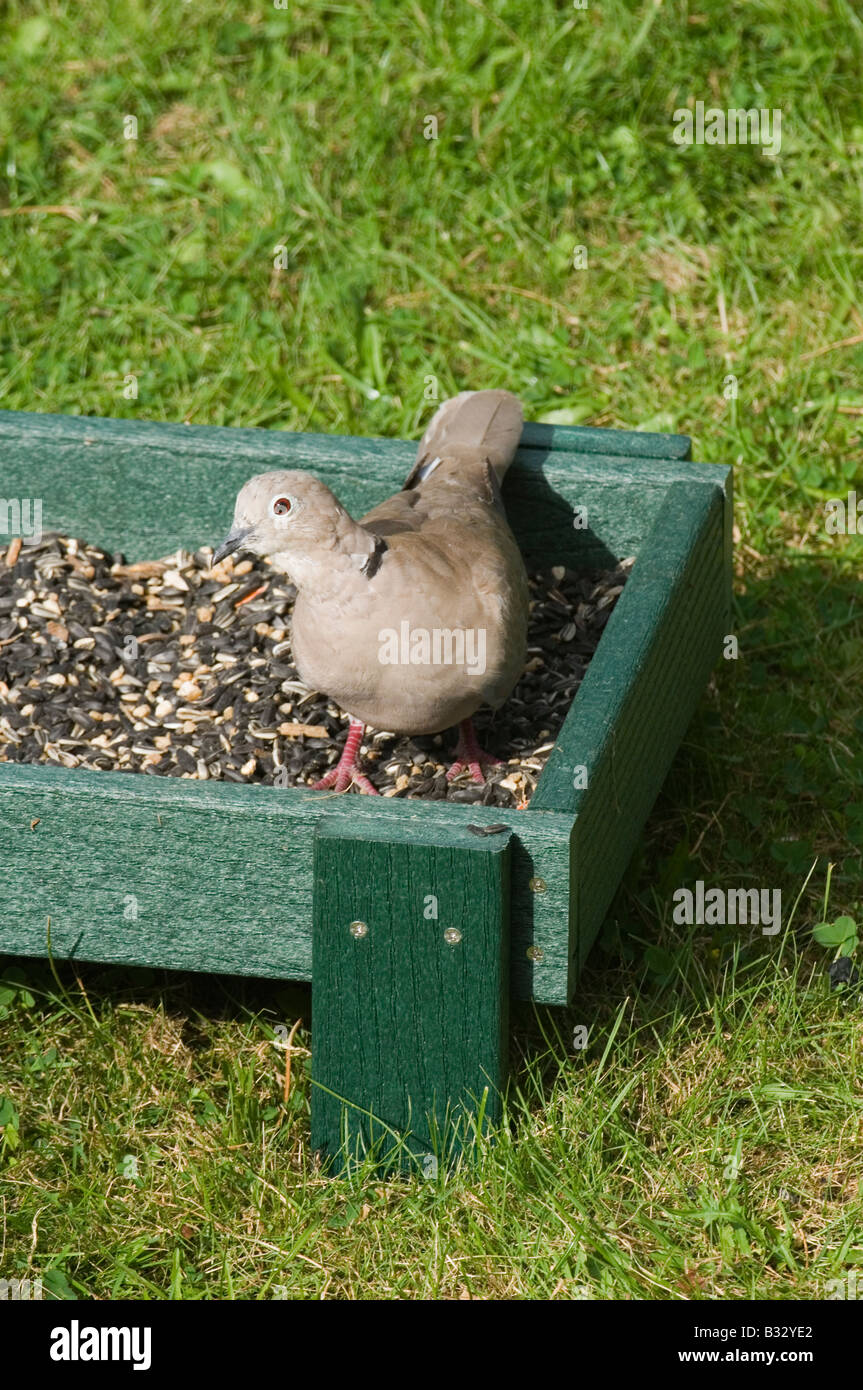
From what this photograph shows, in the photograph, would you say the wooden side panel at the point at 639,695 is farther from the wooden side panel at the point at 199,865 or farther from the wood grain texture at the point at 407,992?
the wood grain texture at the point at 407,992

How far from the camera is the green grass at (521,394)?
3215 mm

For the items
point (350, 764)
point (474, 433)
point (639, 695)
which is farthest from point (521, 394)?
point (639, 695)

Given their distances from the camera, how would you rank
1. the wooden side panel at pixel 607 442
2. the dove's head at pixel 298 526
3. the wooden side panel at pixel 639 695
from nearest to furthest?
1. the wooden side panel at pixel 639 695
2. the dove's head at pixel 298 526
3. the wooden side panel at pixel 607 442

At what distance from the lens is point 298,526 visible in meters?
3.41

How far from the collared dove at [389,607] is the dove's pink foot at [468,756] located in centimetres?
23

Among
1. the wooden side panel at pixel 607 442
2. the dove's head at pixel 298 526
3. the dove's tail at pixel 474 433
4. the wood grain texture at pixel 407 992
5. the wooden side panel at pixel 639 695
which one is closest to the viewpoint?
the wood grain texture at pixel 407 992

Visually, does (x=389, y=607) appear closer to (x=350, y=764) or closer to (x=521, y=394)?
(x=350, y=764)

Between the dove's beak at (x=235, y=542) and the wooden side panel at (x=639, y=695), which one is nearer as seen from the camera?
the wooden side panel at (x=639, y=695)

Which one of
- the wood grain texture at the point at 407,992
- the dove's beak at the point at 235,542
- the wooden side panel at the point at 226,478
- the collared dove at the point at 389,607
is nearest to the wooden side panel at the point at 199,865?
the wood grain texture at the point at 407,992

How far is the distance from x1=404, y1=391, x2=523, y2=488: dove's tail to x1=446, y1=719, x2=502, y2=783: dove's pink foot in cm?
63

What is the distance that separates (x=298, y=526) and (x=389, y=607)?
0.23 metres

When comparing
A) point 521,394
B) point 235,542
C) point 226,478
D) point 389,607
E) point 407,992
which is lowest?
point 407,992

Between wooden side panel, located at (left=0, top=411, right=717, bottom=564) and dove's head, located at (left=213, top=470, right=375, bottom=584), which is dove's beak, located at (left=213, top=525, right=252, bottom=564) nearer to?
dove's head, located at (left=213, top=470, right=375, bottom=584)

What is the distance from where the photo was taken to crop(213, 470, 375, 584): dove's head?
339cm
